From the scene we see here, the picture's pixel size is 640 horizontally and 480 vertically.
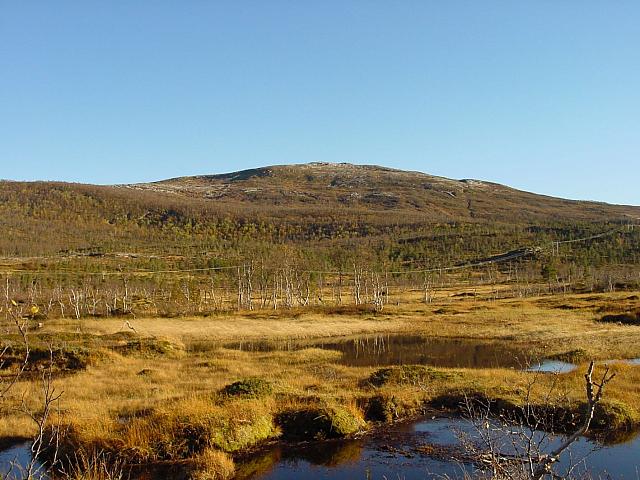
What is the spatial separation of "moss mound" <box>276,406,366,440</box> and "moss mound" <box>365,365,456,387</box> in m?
6.13

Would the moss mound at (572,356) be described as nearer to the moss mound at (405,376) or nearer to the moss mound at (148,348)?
the moss mound at (405,376)

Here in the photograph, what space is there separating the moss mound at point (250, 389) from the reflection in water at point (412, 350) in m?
15.7

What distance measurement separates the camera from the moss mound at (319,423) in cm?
1834

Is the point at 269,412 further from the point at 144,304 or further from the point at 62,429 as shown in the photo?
the point at 144,304

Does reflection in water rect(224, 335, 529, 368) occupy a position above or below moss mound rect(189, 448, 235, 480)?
below

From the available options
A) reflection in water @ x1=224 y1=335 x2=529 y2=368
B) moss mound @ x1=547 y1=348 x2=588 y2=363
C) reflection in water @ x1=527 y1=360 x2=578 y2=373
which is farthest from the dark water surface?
moss mound @ x1=547 y1=348 x2=588 y2=363

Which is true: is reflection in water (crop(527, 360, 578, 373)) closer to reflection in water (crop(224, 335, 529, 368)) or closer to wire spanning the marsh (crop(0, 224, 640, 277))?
reflection in water (crop(224, 335, 529, 368))

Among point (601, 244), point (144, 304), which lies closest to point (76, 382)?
point (144, 304)

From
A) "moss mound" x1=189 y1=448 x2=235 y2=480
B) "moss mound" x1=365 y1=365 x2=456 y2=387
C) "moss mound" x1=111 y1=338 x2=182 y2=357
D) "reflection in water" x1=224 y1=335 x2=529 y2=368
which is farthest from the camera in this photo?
"moss mound" x1=111 y1=338 x2=182 y2=357

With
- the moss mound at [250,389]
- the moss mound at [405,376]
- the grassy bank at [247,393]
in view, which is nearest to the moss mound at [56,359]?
the grassy bank at [247,393]

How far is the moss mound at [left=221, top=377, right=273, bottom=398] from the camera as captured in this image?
21406 millimetres

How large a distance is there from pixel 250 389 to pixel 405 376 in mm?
8243

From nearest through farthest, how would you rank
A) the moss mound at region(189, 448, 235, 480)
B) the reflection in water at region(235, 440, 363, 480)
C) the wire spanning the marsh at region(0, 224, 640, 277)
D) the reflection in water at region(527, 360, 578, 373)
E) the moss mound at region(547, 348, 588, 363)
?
1. the moss mound at region(189, 448, 235, 480)
2. the reflection in water at region(235, 440, 363, 480)
3. the reflection in water at region(527, 360, 578, 373)
4. the moss mound at region(547, 348, 588, 363)
5. the wire spanning the marsh at region(0, 224, 640, 277)

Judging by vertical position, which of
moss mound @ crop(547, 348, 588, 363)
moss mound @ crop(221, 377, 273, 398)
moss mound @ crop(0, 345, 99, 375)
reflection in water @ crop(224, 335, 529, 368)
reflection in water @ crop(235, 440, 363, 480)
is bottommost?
reflection in water @ crop(224, 335, 529, 368)
